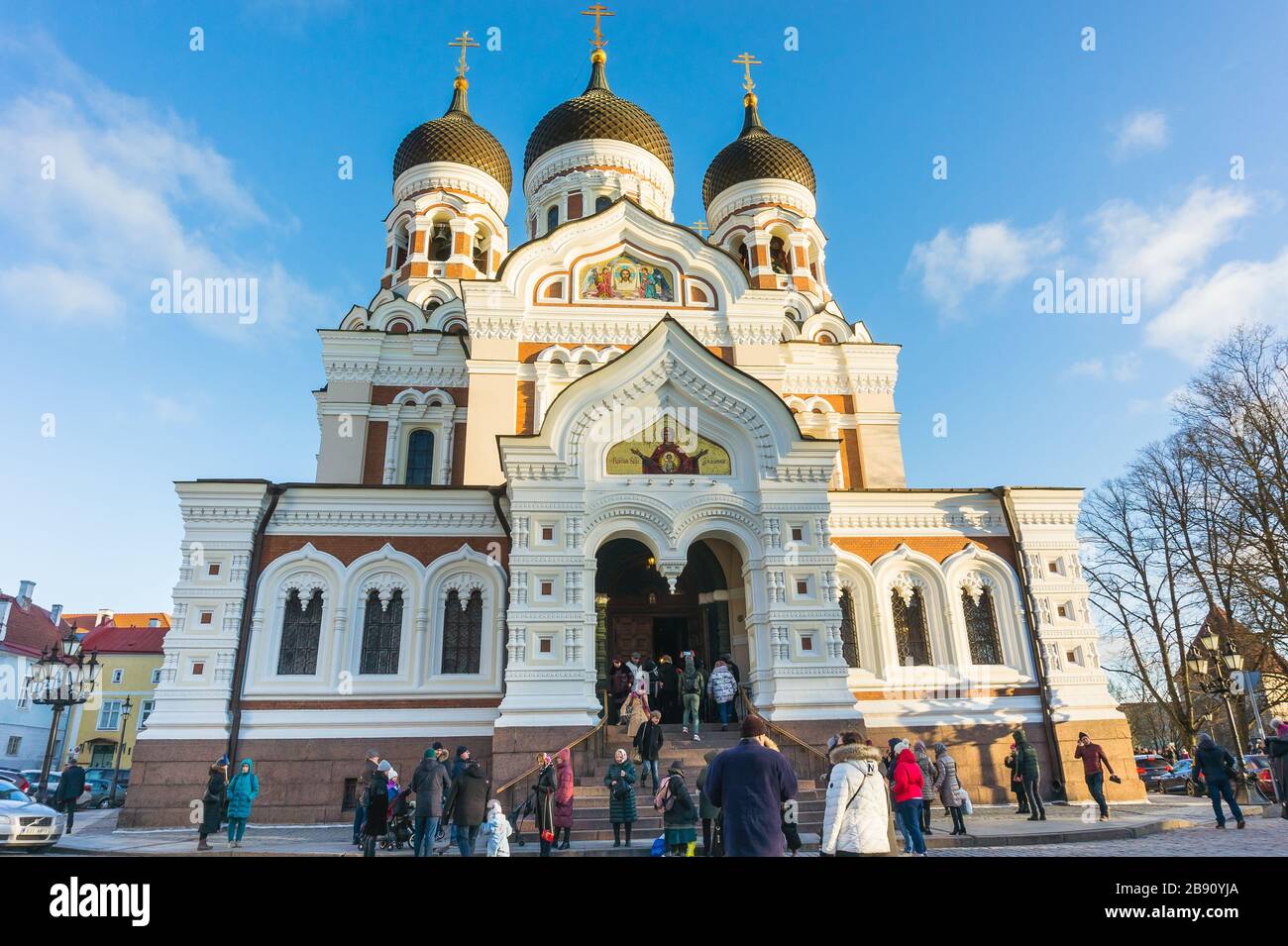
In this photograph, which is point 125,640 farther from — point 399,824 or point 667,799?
point 667,799

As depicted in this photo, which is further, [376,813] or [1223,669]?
[1223,669]

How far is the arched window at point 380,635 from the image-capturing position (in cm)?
1493

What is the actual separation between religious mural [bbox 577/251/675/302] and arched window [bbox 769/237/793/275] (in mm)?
8380

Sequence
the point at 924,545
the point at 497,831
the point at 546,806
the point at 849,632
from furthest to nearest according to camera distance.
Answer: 1. the point at 924,545
2. the point at 849,632
3. the point at 546,806
4. the point at 497,831

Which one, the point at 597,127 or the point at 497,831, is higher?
the point at 597,127

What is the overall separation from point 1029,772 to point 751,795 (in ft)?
31.2

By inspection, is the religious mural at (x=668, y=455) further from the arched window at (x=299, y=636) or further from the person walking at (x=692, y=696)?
the arched window at (x=299, y=636)

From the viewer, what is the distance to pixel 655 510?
14.2m

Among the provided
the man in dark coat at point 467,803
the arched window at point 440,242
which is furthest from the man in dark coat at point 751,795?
the arched window at point 440,242

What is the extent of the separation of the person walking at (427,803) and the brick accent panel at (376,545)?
624cm

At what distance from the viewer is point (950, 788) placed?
10406 millimetres

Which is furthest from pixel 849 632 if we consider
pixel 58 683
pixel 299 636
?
pixel 58 683

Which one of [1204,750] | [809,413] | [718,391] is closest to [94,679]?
[718,391]
